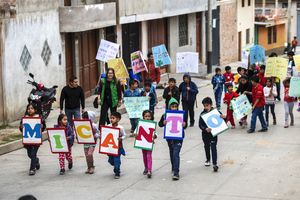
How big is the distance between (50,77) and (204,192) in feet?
37.0

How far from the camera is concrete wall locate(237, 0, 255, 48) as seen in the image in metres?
45.2

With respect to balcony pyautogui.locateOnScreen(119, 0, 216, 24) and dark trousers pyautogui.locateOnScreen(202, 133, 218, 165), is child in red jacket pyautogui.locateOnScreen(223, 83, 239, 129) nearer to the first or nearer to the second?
dark trousers pyautogui.locateOnScreen(202, 133, 218, 165)

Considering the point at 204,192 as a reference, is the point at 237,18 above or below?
above

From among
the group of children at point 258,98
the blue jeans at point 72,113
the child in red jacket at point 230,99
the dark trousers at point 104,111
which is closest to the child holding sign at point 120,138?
the blue jeans at point 72,113

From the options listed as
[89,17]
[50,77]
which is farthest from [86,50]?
[50,77]

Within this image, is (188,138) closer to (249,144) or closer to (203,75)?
(249,144)

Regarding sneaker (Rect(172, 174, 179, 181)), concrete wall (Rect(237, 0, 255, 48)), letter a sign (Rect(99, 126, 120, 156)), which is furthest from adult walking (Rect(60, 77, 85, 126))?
concrete wall (Rect(237, 0, 255, 48))

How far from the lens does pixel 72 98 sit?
1731cm

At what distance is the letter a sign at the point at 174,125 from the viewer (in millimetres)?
13516

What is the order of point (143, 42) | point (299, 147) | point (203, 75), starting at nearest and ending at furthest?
point (299, 147), point (143, 42), point (203, 75)

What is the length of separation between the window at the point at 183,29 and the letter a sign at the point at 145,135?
22.7m

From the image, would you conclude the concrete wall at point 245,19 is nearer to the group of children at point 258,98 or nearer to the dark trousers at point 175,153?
Answer: the group of children at point 258,98

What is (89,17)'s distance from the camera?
2473cm

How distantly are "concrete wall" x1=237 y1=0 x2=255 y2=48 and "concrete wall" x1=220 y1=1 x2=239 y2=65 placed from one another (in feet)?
3.07
